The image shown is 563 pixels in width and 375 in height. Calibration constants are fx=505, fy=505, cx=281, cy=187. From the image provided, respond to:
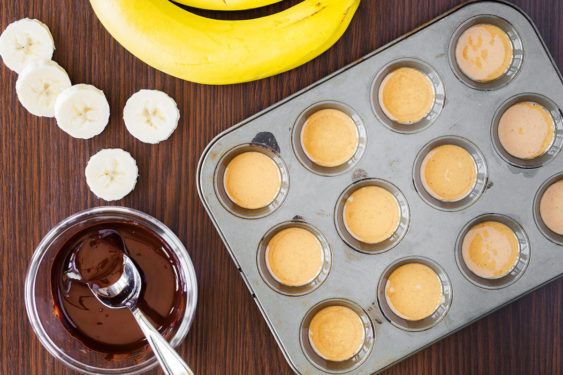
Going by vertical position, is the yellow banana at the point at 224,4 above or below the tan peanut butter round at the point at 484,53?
above

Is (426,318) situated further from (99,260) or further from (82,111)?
(82,111)

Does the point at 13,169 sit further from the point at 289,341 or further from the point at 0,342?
the point at 289,341

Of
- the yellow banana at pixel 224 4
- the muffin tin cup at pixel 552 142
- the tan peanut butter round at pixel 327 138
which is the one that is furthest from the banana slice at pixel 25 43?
the muffin tin cup at pixel 552 142

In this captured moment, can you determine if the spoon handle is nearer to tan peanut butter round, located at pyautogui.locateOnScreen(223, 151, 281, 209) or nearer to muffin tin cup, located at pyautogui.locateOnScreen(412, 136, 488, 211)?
tan peanut butter round, located at pyautogui.locateOnScreen(223, 151, 281, 209)

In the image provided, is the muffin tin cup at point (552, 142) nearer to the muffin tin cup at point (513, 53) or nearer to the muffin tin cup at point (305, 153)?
the muffin tin cup at point (513, 53)

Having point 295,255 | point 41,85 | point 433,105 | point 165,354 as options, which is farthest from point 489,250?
point 41,85
